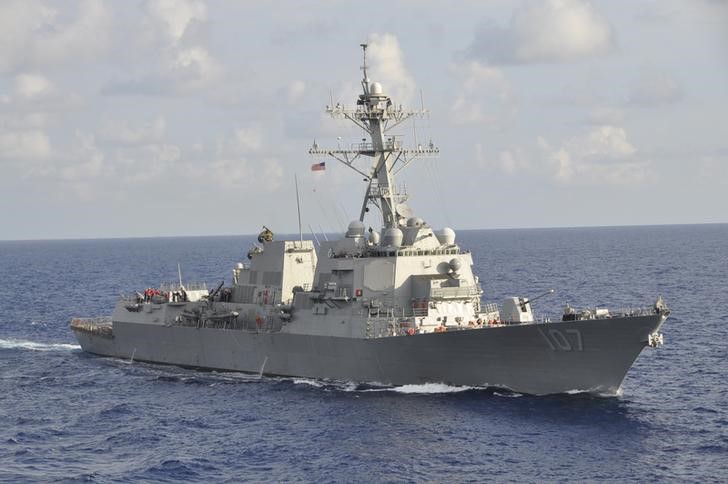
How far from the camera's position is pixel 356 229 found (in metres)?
35.1

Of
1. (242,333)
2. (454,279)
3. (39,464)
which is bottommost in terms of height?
Result: (39,464)

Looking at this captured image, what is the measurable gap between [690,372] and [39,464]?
76.8 ft

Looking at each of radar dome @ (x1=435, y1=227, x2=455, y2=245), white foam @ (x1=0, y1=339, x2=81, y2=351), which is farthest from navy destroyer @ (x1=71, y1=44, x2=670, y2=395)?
white foam @ (x1=0, y1=339, x2=81, y2=351)

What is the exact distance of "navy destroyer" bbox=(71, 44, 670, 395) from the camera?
29.6 meters

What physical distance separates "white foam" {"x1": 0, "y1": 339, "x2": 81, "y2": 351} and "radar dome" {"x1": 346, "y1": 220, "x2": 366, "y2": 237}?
18936 mm

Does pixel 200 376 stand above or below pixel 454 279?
below

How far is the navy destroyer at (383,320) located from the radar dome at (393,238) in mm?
48

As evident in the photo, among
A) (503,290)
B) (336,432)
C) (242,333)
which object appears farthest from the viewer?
(503,290)

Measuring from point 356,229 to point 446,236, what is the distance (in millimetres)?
3414

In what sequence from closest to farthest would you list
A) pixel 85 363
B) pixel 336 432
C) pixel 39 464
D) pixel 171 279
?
pixel 39 464
pixel 336 432
pixel 85 363
pixel 171 279

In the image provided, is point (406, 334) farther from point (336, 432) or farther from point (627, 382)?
point (627, 382)

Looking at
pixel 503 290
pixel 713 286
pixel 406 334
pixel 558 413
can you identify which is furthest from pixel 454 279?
pixel 713 286

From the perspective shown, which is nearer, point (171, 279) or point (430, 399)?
point (430, 399)

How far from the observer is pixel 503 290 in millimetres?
68062
